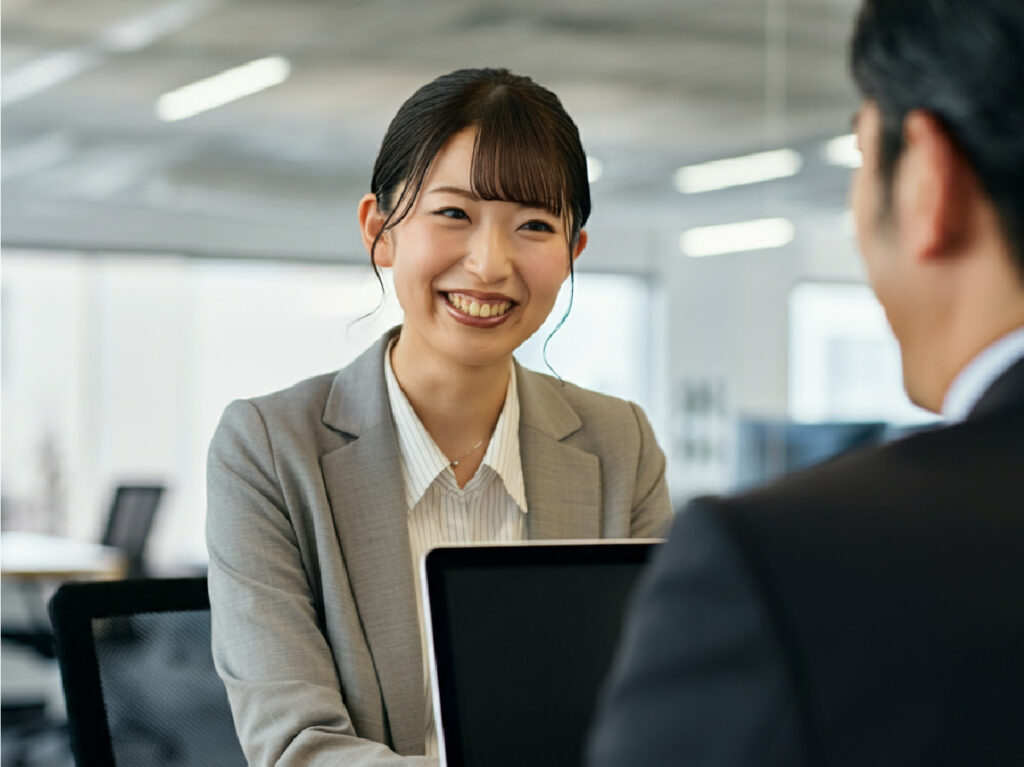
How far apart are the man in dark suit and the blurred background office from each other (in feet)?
14.4

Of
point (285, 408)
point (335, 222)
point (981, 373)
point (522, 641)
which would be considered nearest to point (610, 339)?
point (335, 222)

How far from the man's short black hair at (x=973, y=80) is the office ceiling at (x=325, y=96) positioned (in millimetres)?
→ 4076

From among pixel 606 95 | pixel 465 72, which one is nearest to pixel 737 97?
pixel 606 95

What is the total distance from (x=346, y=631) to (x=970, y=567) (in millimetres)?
826

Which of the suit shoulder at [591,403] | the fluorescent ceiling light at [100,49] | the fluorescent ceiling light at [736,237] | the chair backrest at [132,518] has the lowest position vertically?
the chair backrest at [132,518]

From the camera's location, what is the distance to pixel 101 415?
957 centimetres

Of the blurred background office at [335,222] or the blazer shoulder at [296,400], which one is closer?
the blazer shoulder at [296,400]

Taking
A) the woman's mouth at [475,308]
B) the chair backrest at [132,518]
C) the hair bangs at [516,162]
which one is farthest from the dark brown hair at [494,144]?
the chair backrest at [132,518]

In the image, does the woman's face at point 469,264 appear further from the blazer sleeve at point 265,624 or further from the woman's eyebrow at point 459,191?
the blazer sleeve at point 265,624

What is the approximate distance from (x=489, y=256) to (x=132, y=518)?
5559 mm

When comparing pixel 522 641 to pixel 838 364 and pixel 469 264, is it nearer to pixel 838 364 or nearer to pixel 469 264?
pixel 469 264

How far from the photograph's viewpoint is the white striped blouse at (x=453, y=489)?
1.40m

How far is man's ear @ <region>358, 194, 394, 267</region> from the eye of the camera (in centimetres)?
141

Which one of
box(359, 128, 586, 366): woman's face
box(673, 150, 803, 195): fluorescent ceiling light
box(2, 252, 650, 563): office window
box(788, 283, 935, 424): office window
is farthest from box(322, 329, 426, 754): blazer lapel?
box(2, 252, 650, 563): office window
